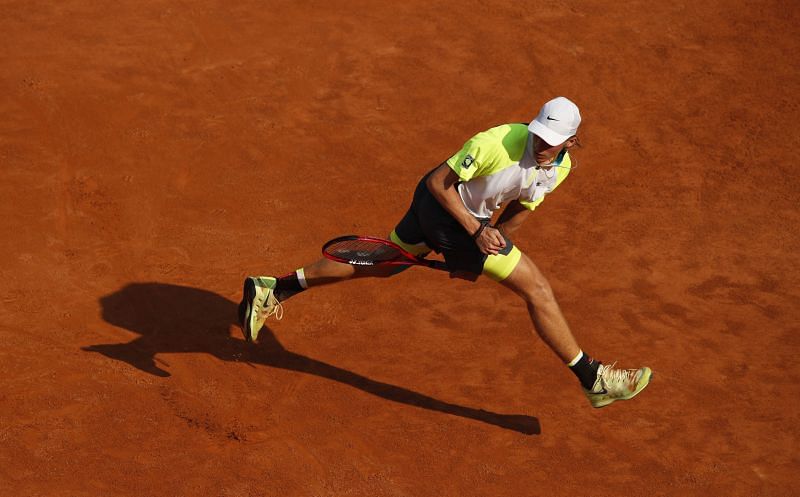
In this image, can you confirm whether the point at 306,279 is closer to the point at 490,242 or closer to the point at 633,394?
the point at 490,242

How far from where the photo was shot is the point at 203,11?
1017 cm

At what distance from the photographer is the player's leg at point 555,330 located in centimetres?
587

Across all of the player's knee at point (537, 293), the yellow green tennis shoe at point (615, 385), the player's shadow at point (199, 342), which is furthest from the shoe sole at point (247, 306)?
the yellow green tennis shoe at point (615, 385)

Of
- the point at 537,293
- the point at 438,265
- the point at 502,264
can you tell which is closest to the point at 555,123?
the point at 502,264

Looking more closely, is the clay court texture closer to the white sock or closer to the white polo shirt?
the white sock

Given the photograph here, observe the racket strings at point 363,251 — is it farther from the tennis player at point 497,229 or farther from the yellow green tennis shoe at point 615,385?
the yellow green tennis shoe at point 615,385

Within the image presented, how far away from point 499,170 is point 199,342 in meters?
2.36

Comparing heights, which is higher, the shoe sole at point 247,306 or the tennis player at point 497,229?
the tennis player at point 497,229

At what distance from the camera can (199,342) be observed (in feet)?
22.1

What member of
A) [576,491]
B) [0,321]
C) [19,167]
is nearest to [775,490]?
[576,491]

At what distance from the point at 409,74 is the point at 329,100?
88 centimetres

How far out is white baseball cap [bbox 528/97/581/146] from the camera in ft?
18.0

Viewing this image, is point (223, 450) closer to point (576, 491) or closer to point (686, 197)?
point (576, 491)

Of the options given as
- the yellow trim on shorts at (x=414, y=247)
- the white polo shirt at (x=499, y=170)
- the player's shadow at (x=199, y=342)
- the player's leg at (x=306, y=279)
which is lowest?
the player's shadow at (x=199, y=342)
